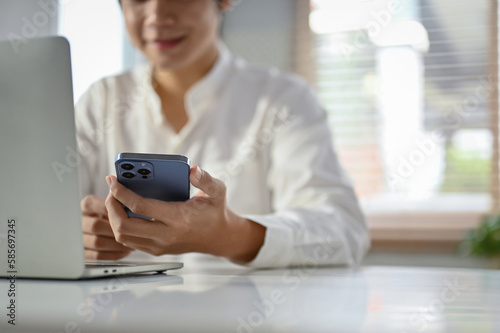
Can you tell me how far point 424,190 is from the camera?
2.59 metres

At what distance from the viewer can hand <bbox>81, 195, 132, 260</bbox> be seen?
909mm

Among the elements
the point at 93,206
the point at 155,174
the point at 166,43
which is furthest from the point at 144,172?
the point at 166,43

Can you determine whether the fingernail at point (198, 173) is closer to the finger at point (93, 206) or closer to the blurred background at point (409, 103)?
the finger at point (93, 206)

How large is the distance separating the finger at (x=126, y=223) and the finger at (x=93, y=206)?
20 cm

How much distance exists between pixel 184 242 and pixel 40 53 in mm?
318

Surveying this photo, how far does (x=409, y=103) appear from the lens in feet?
8.62

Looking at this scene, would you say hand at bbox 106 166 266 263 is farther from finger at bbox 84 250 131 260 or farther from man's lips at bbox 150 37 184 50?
man's lips at bbox 150 37 184 50

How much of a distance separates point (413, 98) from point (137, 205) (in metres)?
2.17

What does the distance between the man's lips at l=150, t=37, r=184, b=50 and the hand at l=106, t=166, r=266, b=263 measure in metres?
0.68

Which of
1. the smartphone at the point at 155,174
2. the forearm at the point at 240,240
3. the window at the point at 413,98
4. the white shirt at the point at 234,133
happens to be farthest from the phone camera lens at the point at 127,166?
the window at the point at 413,98

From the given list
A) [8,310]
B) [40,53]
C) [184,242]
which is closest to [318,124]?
[184,242]

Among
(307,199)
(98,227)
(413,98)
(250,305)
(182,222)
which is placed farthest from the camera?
(413,98)

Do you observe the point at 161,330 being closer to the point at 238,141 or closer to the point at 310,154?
the point at 310,154

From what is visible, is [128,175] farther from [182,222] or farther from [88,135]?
[88,135]
